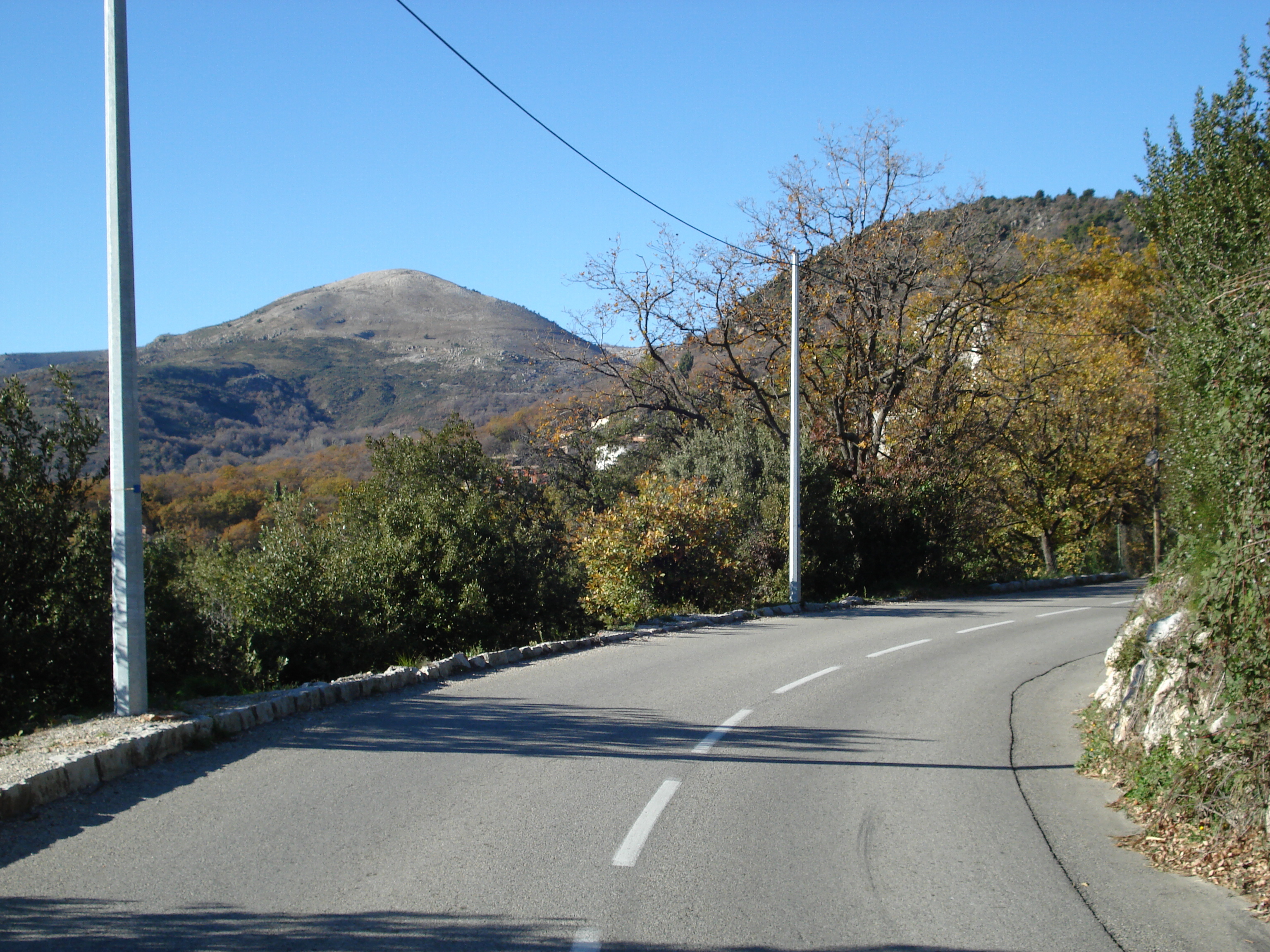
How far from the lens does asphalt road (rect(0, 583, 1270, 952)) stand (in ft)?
14.3

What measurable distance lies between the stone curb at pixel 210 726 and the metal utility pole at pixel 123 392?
0.65 m

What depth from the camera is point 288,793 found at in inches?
248

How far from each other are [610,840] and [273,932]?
6.45ft

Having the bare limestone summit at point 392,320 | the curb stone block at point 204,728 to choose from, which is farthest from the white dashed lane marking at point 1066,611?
the bare limestone summit at point 392,320

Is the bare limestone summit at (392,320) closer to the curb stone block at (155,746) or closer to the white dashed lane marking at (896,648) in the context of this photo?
the white dashed lane marking at (896,648)

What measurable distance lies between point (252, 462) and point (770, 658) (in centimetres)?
7208

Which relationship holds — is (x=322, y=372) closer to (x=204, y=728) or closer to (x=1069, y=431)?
(x=1069, y=431)

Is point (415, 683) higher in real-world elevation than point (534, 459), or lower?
lower

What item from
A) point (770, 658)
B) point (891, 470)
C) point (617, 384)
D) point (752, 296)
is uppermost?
point (752, 296)

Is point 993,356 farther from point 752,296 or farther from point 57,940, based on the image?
point 57,940

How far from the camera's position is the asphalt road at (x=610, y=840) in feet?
14.3

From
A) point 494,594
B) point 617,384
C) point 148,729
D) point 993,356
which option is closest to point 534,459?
point 617,384

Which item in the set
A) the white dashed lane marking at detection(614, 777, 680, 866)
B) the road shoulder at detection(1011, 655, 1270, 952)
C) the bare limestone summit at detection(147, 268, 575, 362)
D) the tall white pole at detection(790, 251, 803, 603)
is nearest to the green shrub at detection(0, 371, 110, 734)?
the white dashed lane marking at detection(614, 777, 680, 866)

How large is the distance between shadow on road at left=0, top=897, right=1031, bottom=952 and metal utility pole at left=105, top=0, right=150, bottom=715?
3.45 m
